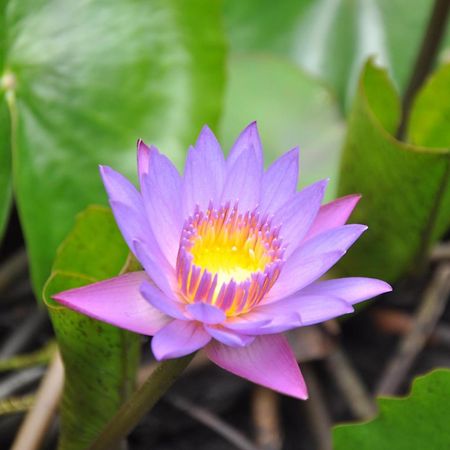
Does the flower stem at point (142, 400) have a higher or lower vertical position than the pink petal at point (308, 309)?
lower

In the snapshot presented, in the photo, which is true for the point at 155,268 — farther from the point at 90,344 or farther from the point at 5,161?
the point at 5,161

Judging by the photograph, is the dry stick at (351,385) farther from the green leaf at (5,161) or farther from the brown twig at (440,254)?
the green leaf at (5,161)

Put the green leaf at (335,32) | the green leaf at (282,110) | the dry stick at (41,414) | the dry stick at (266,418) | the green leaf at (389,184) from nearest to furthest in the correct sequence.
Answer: the dry stick at (41,414), the green leaf at (389,184), the dry stick at (266,418), the green leaf at (282,110), the green leaf at (335,32)

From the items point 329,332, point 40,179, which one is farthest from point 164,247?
point 329,332

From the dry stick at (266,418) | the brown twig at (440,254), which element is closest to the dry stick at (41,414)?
the dry stick at (266,418)

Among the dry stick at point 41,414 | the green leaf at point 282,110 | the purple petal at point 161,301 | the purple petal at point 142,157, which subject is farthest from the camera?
the green leaf at point 282,110

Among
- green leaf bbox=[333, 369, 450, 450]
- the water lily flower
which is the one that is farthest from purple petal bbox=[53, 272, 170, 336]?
green leaf bbox=[333, 369, 450, 450]

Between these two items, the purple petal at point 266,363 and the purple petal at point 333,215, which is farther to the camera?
the purple petal at point 333,215

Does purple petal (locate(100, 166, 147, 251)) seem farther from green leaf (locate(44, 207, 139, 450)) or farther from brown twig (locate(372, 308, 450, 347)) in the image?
brown twig (locate(372, 308, 450, 347))
